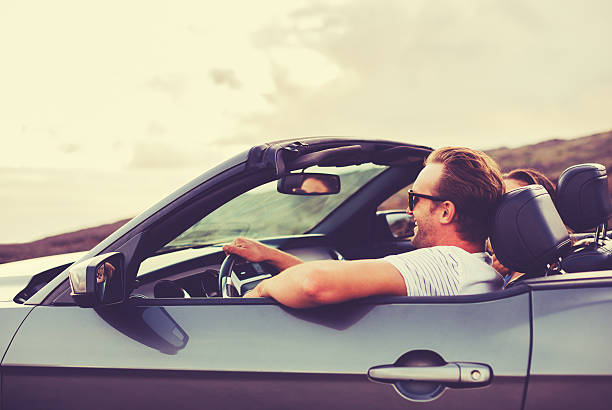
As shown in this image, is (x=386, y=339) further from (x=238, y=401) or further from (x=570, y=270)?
(x=570, y=270)

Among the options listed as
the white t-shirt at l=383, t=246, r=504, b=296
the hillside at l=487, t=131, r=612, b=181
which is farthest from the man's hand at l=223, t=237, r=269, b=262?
the hillside at l=487, t=131, r=612, b=181

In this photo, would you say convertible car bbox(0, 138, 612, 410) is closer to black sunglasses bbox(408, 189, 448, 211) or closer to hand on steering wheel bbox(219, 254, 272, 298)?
black sunglasses bbox(408, 189, 448, 211)

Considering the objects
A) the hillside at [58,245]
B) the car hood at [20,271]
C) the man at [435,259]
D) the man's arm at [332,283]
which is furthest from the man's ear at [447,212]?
the hillside at [58,245]

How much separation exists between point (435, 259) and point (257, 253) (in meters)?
0.94

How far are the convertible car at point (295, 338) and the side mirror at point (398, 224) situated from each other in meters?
1.93

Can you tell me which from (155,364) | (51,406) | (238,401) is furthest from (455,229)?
(51,406)

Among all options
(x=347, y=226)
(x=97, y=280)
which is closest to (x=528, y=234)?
(x=97, y=280)

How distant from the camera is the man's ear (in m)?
1.99

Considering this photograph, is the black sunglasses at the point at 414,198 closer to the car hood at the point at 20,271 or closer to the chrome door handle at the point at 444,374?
the chrome door handle at the point at 444,374

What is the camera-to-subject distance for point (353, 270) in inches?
62.9

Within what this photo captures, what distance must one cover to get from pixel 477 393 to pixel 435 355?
0.45ft

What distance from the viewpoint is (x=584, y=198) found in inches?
91.2

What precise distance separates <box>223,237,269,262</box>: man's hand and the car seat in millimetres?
1337

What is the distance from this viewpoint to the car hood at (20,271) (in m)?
2.15
